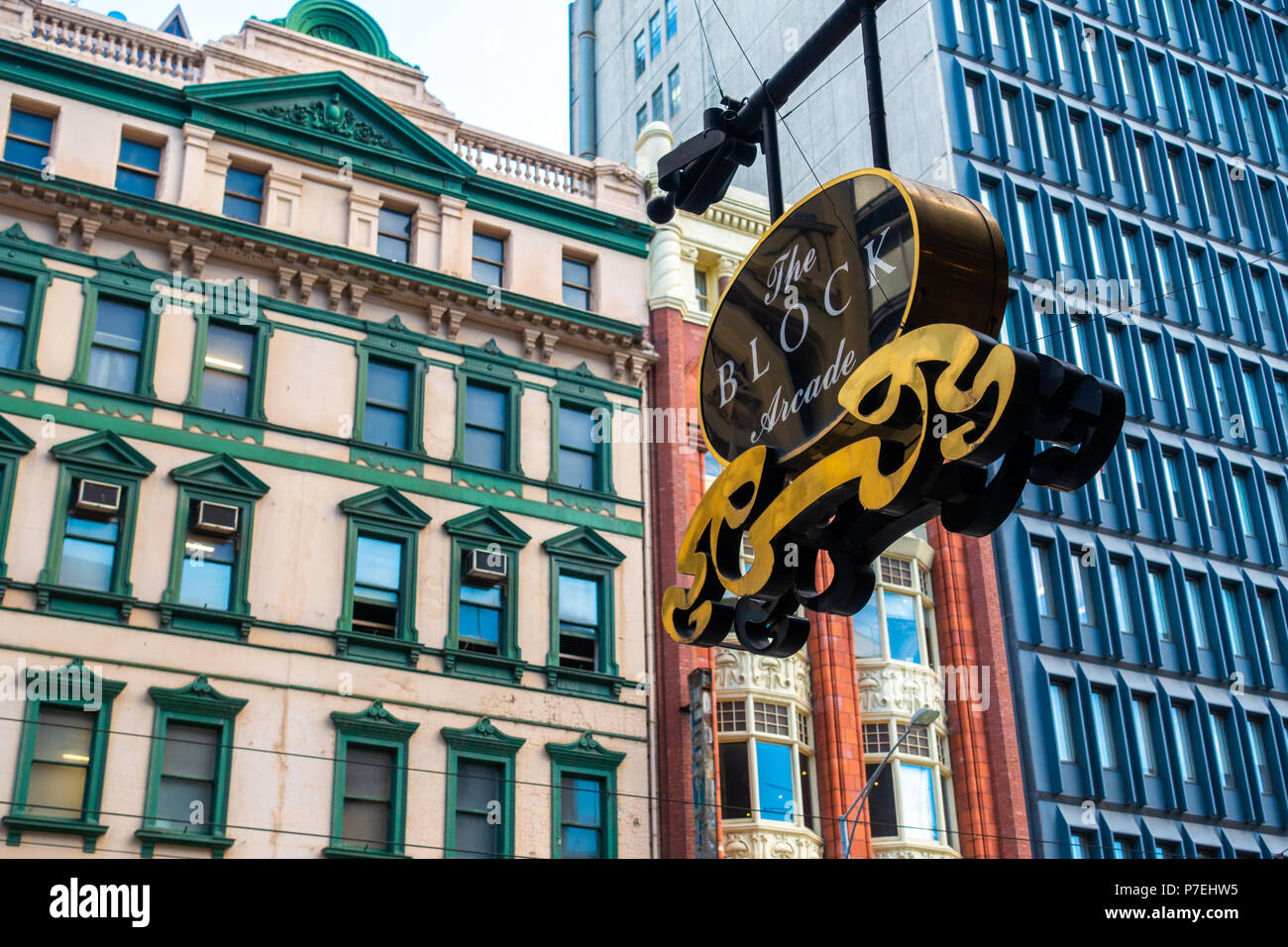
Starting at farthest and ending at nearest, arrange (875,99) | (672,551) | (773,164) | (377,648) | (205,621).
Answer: (672,551)
(377,648)
(205,621)
(773,164)
(875,99)

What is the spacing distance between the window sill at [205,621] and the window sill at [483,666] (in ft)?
12.4

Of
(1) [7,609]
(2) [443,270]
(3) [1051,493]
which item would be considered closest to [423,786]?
(1) [7,609]

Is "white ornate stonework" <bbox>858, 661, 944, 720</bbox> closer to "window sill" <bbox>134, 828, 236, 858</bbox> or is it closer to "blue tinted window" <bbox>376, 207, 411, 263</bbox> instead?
"blue tinted window" <bbox>376, 207, 411, 263</bbox>

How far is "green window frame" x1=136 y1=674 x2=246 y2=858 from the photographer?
24342mm

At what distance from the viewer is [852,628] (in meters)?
33.5

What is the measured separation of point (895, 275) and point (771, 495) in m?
1.30

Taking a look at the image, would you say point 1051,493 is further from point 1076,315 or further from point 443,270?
point 443,270

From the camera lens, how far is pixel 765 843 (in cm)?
2923

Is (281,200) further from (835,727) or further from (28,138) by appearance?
(835,727)

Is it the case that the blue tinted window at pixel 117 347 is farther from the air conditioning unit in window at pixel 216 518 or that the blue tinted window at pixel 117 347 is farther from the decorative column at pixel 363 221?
the decorative column at pixel 363 221

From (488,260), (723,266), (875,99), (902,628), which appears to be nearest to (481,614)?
(488,260)

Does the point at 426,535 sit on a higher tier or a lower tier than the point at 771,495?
higher

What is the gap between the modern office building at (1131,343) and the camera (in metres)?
37.3

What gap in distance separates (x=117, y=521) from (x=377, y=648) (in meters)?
5.12
